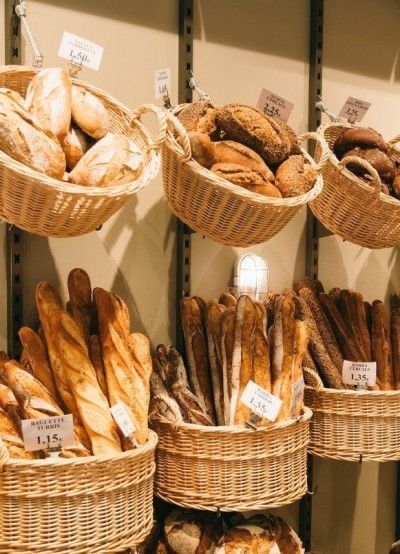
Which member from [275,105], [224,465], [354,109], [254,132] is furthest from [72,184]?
[354,109]

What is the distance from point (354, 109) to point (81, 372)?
130 cm

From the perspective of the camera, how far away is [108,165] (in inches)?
59.8

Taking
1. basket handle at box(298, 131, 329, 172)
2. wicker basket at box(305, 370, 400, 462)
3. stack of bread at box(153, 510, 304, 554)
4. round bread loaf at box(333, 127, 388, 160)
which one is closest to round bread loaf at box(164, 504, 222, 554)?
stack of bread at box(153, 510, 304, 554)

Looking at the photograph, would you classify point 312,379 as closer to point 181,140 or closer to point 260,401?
point 260,401

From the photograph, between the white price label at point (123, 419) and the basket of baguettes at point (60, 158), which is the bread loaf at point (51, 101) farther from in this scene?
the white price label at point (123, 419)

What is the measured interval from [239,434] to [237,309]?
335 millimetres

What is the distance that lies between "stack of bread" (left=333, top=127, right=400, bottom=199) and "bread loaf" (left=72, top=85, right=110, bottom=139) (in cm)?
78

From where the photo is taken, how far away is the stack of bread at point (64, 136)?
142 centimetres

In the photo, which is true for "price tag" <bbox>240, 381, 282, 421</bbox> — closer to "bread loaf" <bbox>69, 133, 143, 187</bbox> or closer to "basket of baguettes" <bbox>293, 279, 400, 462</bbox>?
"basket of baguettes" <bbox>293, 279, 400, 462</bbox>

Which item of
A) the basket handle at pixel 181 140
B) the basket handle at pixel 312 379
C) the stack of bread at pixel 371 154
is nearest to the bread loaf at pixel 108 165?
the basket handle at pixel 181 140

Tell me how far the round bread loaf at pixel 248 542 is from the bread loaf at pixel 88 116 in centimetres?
109

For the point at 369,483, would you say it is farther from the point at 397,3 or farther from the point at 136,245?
the point at 397,3

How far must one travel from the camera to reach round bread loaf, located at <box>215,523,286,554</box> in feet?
6.24

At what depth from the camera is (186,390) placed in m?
1.92
